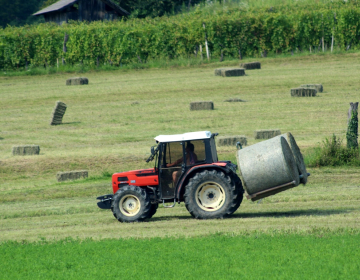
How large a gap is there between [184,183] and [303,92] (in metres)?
20.7

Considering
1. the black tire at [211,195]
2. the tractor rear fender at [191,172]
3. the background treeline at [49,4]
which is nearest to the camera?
the black tire at [211,195]

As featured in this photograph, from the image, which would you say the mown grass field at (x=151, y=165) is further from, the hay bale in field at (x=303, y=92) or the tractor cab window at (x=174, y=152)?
the tractor cab window at (x=174, y=152)

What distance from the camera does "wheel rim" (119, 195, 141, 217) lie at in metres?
13.5

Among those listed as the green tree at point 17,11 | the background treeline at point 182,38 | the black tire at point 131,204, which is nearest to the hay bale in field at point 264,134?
the black tire at point 131,204

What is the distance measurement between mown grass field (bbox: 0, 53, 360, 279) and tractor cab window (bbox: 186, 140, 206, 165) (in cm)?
142

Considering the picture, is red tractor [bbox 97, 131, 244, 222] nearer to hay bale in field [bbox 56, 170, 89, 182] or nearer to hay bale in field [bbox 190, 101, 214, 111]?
hay bale in field [bbox 56, 170, 89, 182]

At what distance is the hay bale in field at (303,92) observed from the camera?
106 ft

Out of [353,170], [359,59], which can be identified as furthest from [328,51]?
[353,170]

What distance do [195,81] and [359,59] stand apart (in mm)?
12538

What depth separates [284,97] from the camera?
32.9 m

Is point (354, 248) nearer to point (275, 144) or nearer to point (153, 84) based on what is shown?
point (275, 144)

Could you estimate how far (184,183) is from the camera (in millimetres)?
→ 13102

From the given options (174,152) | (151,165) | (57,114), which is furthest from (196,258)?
(57,114)

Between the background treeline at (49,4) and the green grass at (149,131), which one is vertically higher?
the background treeline at (49,4)
